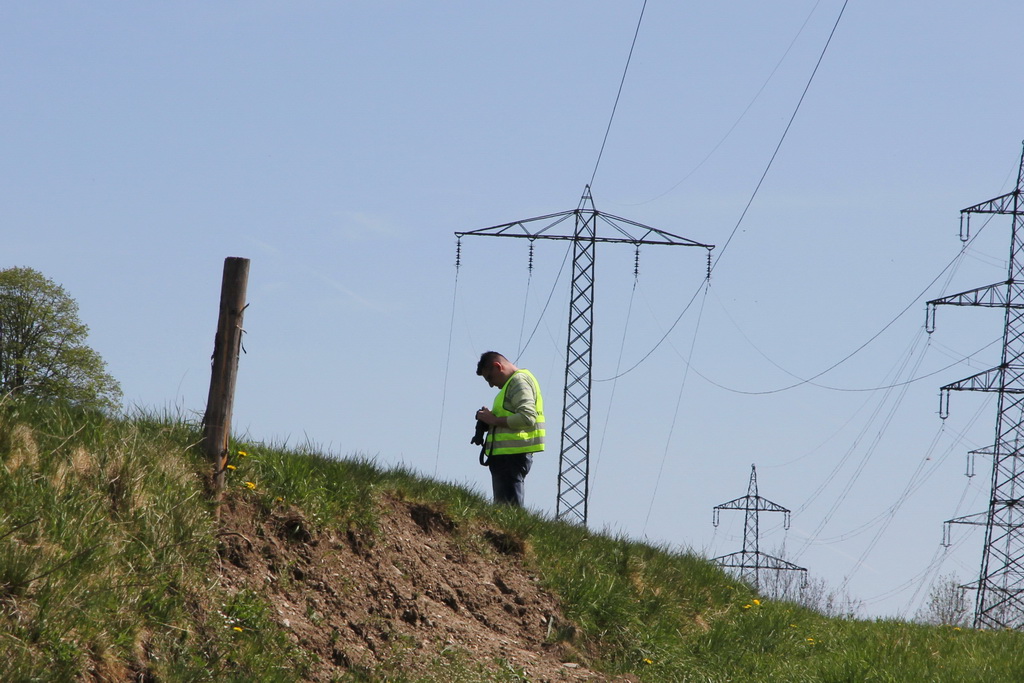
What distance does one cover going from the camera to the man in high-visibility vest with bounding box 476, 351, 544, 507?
11.1m

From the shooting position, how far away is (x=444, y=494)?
33.0 ft

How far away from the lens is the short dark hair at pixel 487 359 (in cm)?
1133

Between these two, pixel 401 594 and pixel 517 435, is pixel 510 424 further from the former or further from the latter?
pixel 401 594

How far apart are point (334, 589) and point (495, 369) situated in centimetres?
384

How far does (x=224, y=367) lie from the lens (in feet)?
25.9

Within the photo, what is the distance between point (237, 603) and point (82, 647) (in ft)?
4.08

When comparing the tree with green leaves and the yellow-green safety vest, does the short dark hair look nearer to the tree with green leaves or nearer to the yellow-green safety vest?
the yellow-green safety vest

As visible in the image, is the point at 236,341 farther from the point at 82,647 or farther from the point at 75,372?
the point at 75,372

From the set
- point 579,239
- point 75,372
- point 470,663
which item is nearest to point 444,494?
point 470,663

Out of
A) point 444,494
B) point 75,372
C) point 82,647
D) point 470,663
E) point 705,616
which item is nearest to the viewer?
point 82,647

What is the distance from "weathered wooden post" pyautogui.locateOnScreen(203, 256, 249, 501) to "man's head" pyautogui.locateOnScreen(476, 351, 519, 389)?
3.71 meters

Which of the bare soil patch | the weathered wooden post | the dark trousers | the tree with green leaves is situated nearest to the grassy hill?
the bare soil patch

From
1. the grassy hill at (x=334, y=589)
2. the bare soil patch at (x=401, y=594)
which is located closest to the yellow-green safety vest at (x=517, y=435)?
the grassy hill at (x=334, y=589)

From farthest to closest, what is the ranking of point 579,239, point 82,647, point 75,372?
point 75,372, point 579,239, point 82,647
